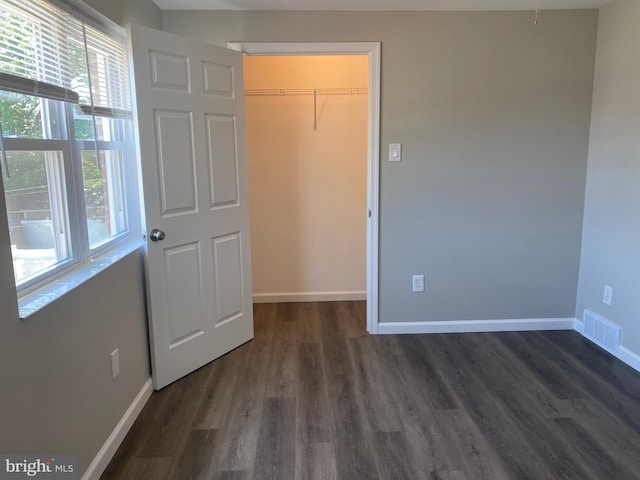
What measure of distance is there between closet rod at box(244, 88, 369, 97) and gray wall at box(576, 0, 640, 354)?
1.77 m

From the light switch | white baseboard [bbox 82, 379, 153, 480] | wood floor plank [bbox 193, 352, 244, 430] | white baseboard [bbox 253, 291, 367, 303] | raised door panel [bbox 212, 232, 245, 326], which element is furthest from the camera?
→ white baseboard [bbox 253, 291, 367, 303]

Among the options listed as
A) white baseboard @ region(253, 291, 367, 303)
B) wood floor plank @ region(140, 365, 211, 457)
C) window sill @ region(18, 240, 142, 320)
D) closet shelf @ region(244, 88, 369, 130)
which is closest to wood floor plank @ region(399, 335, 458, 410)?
white baseboard @ region(253, 291, 367, 303)

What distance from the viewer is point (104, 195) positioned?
225 centimetres

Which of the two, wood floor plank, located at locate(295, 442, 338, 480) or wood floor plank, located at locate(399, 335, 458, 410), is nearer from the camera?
wood floor plank, located at locate(295, 442, 338, 480)

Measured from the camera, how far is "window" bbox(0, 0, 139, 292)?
60.9 inches

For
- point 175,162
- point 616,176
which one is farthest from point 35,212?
point 616,176

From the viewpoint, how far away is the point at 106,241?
7.41 feet

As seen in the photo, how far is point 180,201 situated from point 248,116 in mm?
1520

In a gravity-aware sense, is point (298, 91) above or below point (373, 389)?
above

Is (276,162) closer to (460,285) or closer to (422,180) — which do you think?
(422,180)

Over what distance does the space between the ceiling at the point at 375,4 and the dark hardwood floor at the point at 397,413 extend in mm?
2281

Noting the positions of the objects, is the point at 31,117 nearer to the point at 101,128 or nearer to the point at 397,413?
the point at 101,128

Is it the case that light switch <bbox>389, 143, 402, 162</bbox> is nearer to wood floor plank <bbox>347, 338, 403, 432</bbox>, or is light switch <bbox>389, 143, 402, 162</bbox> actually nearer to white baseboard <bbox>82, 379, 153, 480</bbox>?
wood floor plank <bbox>347, 338, 403, 432</bbox>

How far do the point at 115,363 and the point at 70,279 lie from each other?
20.9 inches
